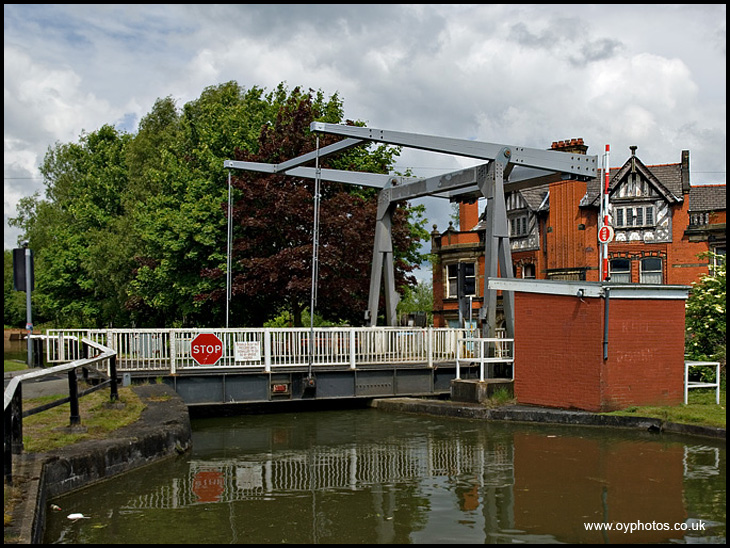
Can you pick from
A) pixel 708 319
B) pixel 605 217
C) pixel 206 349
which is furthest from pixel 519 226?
pixel 206 349

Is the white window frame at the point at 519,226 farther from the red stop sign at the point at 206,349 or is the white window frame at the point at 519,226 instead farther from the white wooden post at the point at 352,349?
the red stop sign at the point at 206,349

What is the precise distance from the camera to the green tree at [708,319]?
18.1 m

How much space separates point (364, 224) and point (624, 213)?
15987 mm

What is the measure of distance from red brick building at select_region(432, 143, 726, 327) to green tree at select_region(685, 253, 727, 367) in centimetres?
1639

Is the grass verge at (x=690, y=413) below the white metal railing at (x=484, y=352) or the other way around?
below

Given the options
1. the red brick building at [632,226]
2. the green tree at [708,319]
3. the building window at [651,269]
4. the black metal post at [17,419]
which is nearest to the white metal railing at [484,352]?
the green tree at [708,319]

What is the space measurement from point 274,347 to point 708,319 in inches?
400

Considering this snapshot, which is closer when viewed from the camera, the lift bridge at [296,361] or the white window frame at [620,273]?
the lift bridge at [296,361]

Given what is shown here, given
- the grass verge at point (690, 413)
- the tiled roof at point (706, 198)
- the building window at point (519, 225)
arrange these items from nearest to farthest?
the grass verge at point (690, 413) < the tiled roof at point (706, 198) < the building window at point (519, 225)

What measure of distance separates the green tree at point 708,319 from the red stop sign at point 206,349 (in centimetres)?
1113

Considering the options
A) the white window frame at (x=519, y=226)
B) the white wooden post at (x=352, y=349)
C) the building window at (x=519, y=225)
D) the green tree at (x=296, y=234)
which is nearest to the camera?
the white wooden post at (x=352, y=349)

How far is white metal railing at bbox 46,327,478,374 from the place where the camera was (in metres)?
18.5

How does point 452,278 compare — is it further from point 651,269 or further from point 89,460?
→ point 89,460

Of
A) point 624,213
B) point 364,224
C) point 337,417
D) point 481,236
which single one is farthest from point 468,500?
point 481,236
